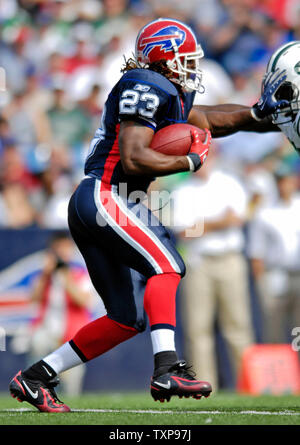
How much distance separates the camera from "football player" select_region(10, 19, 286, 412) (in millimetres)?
3514

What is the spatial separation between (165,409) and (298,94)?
1715mm

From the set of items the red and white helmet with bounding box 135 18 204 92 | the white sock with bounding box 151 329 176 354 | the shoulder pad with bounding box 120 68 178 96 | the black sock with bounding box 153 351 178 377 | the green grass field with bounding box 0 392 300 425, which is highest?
the red and white helmet with bounding box 135 18 204 92

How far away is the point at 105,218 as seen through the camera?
11.9ft

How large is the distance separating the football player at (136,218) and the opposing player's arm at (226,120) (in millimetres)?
249

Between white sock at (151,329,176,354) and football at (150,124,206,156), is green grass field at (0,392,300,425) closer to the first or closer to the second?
white sock at (151,329,176,354)

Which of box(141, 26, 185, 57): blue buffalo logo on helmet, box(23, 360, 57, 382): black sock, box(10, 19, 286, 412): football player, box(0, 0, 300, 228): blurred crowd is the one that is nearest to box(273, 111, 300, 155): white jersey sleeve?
box(10, 19, 286, 412): football player

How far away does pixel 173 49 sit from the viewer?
150 inches

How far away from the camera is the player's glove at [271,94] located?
13.1 feet

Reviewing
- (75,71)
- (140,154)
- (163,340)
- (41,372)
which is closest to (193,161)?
(140,154)

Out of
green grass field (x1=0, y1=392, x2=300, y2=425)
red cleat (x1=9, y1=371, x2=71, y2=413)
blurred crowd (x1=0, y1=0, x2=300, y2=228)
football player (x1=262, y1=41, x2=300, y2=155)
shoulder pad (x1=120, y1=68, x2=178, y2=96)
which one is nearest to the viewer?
green grass field (x1=0, y1=392, x2=300, y2=425)

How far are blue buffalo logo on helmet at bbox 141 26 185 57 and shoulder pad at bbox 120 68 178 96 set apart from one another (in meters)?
0.21

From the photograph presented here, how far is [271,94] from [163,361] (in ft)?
4.85

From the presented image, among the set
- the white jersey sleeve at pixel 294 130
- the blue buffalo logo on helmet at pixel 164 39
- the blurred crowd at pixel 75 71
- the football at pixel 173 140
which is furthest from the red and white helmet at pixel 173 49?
the blurred crowd at pixel 75 71

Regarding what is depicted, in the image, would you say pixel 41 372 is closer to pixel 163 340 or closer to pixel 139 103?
pixel 163 340
